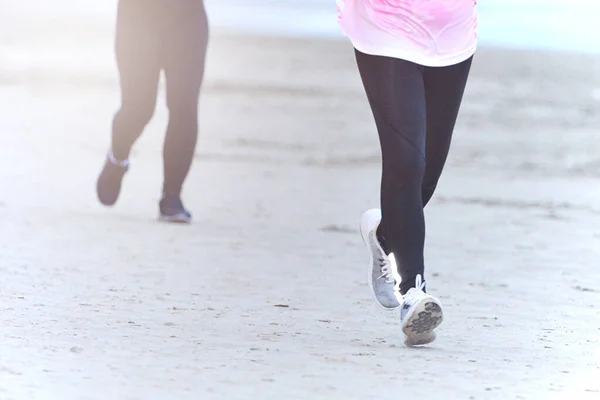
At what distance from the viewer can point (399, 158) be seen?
3.79 metres

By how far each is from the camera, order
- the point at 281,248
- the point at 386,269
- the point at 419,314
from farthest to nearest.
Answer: the point at 281,248 < the point at 386,269 < the point at 419,314

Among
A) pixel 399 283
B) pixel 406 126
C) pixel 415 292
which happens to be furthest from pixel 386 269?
pixel 406 126

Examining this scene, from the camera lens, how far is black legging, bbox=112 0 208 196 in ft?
21.9

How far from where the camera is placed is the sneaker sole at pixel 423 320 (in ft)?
12.2

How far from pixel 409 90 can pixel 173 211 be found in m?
3.33

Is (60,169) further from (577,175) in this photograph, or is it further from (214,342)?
(214,342)

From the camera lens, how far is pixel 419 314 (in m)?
3.74

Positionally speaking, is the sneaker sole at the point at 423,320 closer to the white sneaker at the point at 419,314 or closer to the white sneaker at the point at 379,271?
the white sneaker at the point at 419,314

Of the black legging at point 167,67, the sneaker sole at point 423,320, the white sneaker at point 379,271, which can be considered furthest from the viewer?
the black legging at point 167,67

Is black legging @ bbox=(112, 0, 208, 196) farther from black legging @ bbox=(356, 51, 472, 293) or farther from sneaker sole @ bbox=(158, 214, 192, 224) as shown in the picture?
black legging @ bbox=(356, 51, 472, 293)

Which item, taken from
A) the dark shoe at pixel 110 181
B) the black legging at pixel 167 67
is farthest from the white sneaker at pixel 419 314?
the dark shoe at pixel 110 181

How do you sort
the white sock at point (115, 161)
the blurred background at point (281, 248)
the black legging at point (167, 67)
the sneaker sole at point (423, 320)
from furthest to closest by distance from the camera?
1. the white sock at point (115, 161)
2. the black legging at point (167, 67)
3. the sneaker sole at point (423, 320)
4. the blurred background at point (281, 248)

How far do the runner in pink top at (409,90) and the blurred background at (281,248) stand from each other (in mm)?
219

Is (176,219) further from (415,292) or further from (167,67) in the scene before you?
(415,292)
